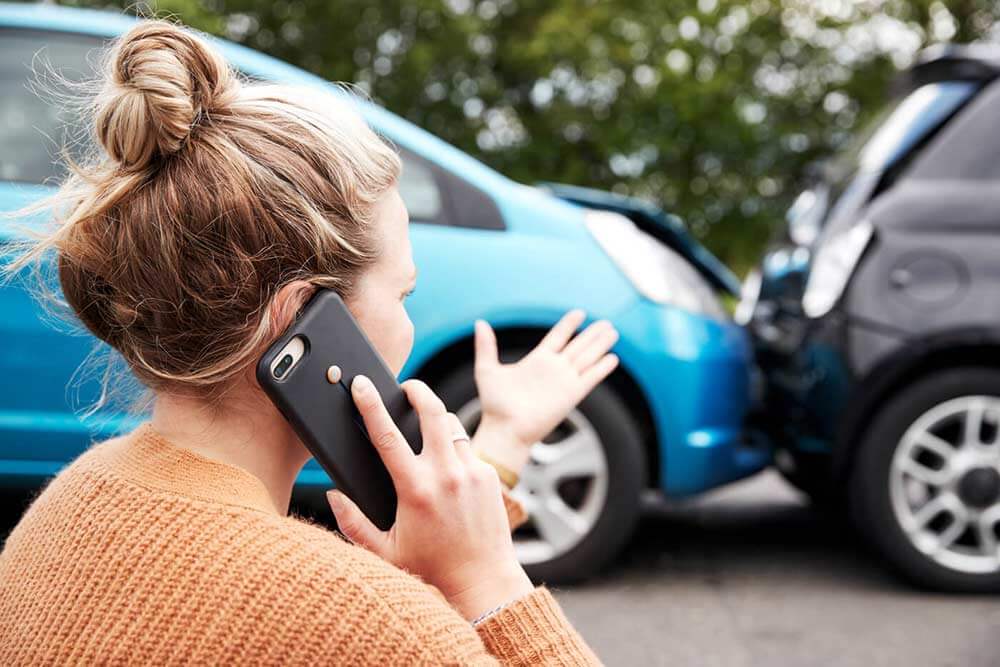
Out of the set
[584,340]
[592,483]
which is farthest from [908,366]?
[584,340]

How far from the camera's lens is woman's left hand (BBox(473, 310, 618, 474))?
6.02ft

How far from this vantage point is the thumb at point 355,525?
1413 mm

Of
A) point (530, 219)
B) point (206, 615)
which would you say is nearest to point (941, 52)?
point (530, 219)

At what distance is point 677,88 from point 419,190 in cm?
773

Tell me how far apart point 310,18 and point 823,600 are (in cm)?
1306

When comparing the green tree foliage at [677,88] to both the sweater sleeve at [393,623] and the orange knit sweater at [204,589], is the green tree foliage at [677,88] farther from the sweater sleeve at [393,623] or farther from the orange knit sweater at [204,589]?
the sweater sleeve at [393,623]

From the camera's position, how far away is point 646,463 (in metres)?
3.61

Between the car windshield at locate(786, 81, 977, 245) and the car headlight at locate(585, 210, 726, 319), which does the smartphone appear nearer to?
the car headlight at locate(585, 210, 726, 319)

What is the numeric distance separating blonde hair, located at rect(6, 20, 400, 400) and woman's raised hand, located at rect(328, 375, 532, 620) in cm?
18

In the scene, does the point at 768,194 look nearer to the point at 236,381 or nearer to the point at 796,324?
the point at 796,324

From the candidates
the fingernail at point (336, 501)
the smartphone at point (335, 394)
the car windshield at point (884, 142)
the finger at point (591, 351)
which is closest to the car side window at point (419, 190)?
the car windshield at point (884, 142)

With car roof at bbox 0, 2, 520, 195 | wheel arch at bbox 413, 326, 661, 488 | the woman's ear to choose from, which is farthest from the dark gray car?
the woman's ear

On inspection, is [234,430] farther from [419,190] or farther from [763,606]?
[763,606]

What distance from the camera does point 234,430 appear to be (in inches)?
50.5
